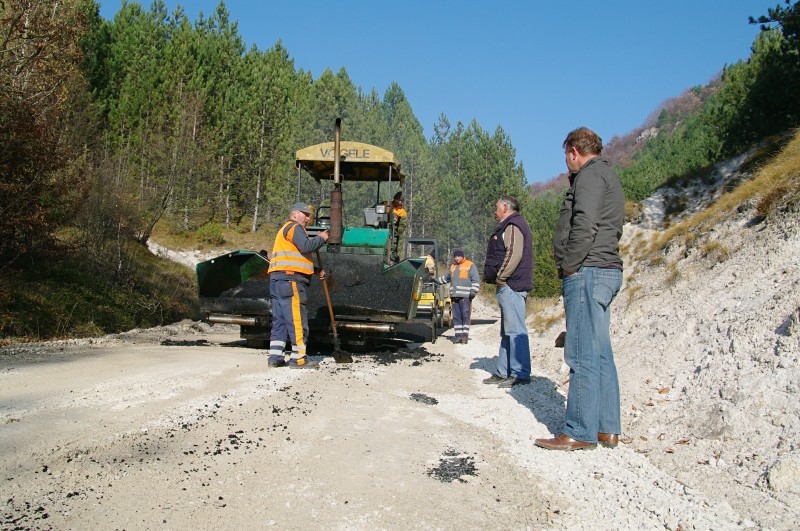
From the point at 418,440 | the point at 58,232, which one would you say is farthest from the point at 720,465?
the point at 58,232

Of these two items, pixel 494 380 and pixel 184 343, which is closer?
pixel 494 380

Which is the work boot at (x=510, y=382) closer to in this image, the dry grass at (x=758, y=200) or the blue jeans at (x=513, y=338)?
the blue jeans at (x=513, y=338)

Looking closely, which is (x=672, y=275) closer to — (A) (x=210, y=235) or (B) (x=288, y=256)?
(B) (x=288, y=256)

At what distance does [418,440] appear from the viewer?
420 centimetres

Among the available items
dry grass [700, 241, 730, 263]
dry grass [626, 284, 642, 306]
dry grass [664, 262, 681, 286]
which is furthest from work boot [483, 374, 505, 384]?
dry grass [700, 241, 730, 263]

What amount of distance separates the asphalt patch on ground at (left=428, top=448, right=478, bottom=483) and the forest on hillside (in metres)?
8.46

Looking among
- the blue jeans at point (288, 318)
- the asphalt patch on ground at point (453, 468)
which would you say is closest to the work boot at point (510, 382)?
the blue jeans at point (288, 318)

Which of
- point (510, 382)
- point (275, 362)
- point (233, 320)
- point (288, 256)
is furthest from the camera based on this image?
point (233, 320)

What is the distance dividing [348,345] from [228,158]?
90.1 feet

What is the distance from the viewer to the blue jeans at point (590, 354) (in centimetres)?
405

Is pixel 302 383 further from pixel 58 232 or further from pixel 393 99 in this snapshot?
pixel 393 99

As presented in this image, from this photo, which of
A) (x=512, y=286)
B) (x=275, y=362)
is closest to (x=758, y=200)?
(x=512, y=286)

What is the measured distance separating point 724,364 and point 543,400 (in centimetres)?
158

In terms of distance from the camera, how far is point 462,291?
12133 millimetres
